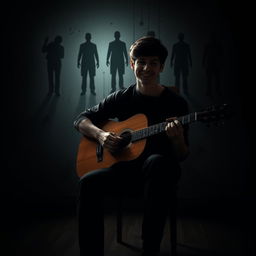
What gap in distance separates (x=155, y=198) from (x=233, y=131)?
176 cm

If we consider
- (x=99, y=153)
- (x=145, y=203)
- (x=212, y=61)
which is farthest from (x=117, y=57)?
(x=145, y=203)

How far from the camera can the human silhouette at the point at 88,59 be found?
317cm

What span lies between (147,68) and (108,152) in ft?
1.84

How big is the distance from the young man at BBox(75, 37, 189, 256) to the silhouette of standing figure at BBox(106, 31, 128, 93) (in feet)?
3.47

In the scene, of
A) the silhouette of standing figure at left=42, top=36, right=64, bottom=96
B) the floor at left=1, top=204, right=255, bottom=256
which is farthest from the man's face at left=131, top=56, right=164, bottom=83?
the silhouette of standing figure at left=42, top=36, right=64, bottom=96

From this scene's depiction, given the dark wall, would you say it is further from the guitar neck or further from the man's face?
the guitar neck

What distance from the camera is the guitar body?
179cm

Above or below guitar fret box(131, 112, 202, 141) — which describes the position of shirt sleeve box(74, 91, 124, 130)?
above

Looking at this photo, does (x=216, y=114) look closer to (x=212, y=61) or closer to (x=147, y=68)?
(x=147, y=68)

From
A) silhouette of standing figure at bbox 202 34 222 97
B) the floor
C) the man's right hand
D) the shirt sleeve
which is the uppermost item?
silhouette of standing figure at bbox 202 34 222 97

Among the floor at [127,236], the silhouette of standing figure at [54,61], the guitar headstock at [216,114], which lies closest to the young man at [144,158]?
the guitar headstock at [216,114]

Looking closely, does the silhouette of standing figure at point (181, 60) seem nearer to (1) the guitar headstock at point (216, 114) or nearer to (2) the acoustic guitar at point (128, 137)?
(2) the acoustic guitar at point (128, 137)

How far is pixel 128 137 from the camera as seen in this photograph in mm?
1861

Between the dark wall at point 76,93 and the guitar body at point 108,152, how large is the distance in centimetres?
116
